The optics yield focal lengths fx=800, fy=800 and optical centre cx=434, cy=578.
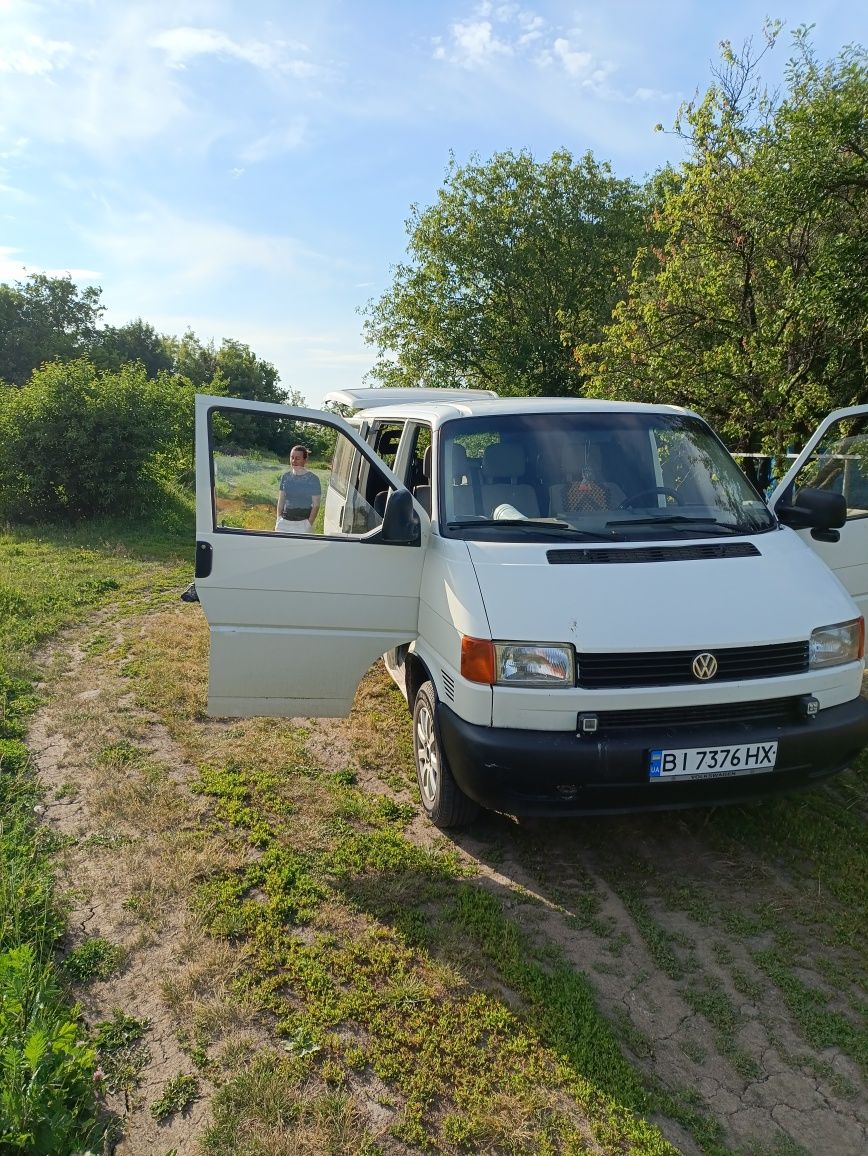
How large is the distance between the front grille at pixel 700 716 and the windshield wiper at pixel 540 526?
3.08 feet

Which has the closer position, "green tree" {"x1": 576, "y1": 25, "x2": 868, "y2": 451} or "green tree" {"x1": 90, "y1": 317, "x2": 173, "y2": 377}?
"green tree" {"x1": 576, "y1": 25, "x2": 868, "y2": 451}

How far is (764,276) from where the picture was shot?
30.5 ft

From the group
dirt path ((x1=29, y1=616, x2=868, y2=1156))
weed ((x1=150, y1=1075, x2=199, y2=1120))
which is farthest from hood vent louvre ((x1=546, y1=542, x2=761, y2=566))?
weed ((x1=150, y1=1075, x2=199, y2=1120))

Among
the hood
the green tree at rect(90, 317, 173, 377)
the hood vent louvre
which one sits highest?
the green tree at rect(90, 317, 173, 377)

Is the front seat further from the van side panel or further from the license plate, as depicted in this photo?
the license plate

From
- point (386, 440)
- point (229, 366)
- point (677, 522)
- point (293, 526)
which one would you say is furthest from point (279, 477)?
point (229, 366)

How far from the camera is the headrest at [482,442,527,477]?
173 inches

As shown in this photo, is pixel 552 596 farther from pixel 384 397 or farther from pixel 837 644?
pixel 384 397

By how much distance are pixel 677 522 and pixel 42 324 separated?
63614mm

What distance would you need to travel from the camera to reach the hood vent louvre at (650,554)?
3721 millimetres

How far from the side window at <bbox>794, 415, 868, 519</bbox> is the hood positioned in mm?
1487

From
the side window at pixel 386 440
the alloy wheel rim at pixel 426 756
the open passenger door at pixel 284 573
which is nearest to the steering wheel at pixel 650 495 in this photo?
the open passenger door at pixel 284 573

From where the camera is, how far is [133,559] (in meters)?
12.1

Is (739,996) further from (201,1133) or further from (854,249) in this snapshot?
(854,249)
